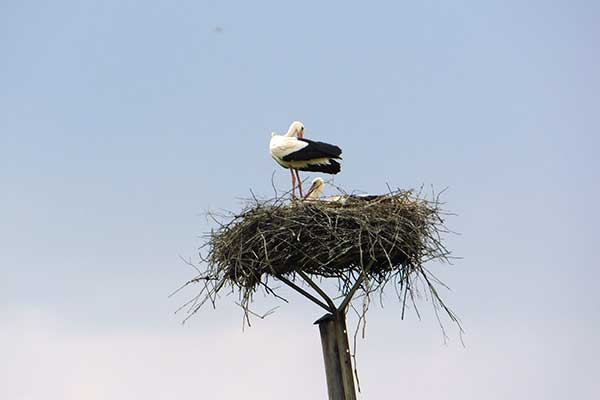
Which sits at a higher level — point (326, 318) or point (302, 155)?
point (302, 155)

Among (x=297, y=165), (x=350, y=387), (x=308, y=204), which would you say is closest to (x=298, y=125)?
(x=297, y=165)

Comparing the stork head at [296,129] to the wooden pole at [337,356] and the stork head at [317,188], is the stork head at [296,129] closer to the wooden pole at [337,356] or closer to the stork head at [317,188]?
the stork head at [317,188]

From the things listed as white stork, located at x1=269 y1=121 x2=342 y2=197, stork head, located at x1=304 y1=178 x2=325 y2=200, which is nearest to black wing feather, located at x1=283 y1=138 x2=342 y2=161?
white stork, located at x1=269 y1=121 x2=342 y2=197

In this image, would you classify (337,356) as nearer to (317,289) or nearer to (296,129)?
(317,289)

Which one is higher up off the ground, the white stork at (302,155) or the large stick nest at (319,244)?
the white stork at (302,155)

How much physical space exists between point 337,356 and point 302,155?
2252 millimetres

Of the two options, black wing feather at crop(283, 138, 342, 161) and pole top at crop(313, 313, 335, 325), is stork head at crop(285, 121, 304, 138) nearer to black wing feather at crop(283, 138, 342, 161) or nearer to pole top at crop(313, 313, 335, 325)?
black wing feather at crop(283, 138, 342, 161)

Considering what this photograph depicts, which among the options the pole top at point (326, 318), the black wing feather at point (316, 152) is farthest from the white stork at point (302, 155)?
the pole top at point (326, 318)

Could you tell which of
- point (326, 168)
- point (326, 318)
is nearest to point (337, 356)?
point (326, 318)

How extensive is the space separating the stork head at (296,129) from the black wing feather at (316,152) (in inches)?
19.2

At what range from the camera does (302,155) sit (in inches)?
297

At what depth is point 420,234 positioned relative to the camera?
6.31 metres

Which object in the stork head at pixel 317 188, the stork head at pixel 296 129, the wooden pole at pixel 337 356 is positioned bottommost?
the wooden pole at pixel 337 356

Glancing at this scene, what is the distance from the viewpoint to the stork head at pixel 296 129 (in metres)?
8.05
